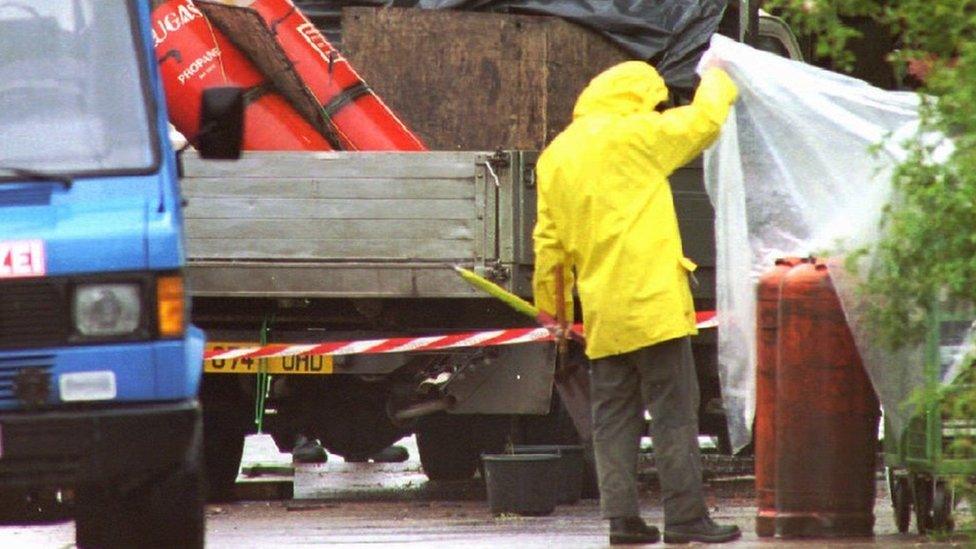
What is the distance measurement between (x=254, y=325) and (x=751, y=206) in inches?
124

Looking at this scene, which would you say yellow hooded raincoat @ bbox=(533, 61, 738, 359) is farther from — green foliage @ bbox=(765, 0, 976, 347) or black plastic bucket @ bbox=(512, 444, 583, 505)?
black plastic bucket @ bbox=(512, 444, 583, 505)

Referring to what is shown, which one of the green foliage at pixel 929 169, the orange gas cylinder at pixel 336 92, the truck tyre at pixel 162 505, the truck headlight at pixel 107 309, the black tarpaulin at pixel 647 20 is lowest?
the truck tyre at pixel 162 505

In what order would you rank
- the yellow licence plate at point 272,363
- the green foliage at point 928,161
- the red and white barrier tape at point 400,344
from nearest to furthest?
the green foliage at point 928,161 < the red and white barrier tape at point 400,344 < the yellow licence plate at point 272,363

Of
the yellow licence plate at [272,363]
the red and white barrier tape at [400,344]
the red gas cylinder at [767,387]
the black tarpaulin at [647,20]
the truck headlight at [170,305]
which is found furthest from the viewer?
the black tarpaulin at [647,20]

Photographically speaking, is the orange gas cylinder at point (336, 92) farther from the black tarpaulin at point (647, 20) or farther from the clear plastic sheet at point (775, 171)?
the clear plastic sheet at point (775, 171)

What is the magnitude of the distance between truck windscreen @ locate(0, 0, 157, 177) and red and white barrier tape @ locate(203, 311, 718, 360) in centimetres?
342

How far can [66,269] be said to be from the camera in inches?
260

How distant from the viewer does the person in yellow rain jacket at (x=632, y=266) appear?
802 cm

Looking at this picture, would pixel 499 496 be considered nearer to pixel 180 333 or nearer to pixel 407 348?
pixel 407 348

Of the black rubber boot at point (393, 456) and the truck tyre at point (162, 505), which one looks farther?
the black rubber boot at point (393, 456)

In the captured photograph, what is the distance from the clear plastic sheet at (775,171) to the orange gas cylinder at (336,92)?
2591 millimetres

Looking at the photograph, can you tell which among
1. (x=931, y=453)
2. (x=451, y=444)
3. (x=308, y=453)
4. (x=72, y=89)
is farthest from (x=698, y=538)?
(x=308, y=453)

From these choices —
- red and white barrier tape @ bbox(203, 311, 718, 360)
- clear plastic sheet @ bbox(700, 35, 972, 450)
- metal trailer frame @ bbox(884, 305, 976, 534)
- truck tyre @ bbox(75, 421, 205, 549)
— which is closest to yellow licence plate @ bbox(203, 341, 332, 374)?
red and white barrier tape @ bbox(203, 311, 718, 360)

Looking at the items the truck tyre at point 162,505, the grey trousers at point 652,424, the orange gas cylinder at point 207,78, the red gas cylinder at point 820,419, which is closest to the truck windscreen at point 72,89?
the truck tyre at point 162,505
